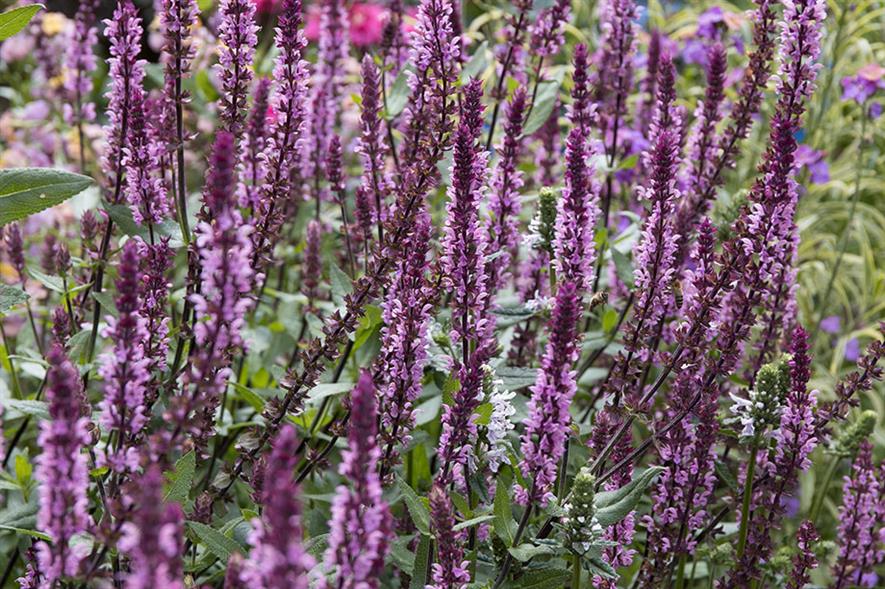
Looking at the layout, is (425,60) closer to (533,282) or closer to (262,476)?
(533,282)

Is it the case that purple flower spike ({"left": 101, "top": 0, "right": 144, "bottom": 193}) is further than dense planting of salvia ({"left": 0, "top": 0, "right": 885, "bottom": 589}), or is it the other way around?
purple flower spike ({"left": 101, "top": 0, "right": 144, "bottom": 193})

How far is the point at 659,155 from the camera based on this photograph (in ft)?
7.62

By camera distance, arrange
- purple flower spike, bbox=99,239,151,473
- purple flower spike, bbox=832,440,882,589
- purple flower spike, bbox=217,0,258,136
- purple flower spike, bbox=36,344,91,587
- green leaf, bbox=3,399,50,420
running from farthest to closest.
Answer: purple flower spike, bbox=832,440,882,589, green leaf, bbox=3,399,50,420, purple flower spike, bbox=217,0,258,136, purple flower spike, bbox=99,239,151,473, purple flower spike, bbox=36,344,91,587

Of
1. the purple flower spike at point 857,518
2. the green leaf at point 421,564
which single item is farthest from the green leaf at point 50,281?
the purple flower spike at point 857,518

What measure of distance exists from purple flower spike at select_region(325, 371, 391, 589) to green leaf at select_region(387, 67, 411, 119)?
1.85m

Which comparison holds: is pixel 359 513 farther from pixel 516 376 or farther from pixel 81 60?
pixel 81 60

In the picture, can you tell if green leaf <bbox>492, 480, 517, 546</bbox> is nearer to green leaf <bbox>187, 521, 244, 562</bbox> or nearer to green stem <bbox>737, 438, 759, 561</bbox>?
green leaf <bbox>187, 521, 244, 562</bbox>

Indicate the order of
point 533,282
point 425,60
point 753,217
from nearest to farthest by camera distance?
1. point 753,217
2. point 425,60
3. point 533,282

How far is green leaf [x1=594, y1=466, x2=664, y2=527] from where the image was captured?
7.18 feet

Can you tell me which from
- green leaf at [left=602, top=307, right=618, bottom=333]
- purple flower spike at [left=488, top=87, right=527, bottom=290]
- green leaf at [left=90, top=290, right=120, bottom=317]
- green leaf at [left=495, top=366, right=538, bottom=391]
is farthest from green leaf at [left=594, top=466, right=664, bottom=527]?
green leaf at [left=90, top=290, right=120, bottom=317]

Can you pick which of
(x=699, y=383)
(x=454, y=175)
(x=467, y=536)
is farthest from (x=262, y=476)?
(x=699, y=383)

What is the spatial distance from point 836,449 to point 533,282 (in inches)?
39.6

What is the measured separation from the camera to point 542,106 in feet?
11.0

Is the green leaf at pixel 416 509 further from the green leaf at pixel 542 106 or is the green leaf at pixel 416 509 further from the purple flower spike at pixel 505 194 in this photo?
the green leaf at pixel 542 106
